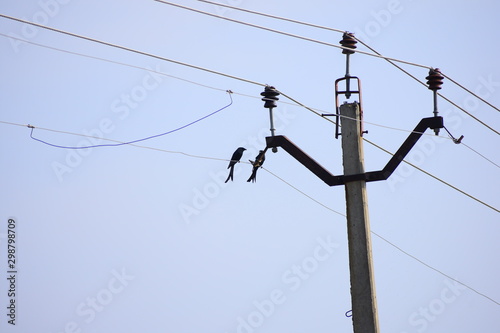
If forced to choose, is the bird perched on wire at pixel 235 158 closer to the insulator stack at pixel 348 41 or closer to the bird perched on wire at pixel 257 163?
the bird perched on wire at pixel 257 163

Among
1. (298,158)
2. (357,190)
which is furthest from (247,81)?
(357,190)

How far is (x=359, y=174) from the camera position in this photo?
36.2 ft

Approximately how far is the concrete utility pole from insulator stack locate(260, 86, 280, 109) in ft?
3.67

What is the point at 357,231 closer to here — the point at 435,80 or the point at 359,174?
the point at 359,174

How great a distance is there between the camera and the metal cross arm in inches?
438

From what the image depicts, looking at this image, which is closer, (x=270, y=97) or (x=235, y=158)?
(x=270, y=97)

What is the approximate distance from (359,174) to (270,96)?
1.76m

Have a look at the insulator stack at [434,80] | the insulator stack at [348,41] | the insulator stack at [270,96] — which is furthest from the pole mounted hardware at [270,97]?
the insulator stack at [434,80]

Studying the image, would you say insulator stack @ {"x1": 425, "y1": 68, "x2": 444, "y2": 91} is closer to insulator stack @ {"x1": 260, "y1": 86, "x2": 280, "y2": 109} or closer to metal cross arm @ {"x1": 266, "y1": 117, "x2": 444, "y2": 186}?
metal cross arm @ {"x1": 266, "y1": 117, "x2": 444, "y2": 186}

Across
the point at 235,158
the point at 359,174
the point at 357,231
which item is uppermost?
the point at 235,158

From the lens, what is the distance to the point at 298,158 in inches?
453

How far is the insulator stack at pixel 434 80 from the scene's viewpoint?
12414 mm

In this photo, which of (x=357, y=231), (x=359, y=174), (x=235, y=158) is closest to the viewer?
(x=357, y=231)

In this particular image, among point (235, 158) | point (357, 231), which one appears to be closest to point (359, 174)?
point (357, 231)
